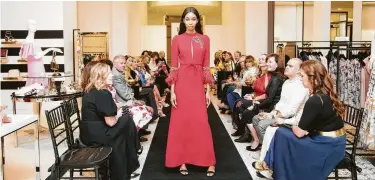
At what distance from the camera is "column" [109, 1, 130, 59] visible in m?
11.9

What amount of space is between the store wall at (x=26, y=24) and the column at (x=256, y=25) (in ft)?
15.7

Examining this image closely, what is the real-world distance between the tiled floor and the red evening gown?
49cm

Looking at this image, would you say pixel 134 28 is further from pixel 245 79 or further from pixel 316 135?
pixel 316 135

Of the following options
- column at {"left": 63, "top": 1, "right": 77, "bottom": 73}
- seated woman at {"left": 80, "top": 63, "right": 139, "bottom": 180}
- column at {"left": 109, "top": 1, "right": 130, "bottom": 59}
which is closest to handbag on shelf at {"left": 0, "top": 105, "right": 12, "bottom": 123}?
seated woman at {"left": 80, "top": 63, "right": 139, "bottom": 180}

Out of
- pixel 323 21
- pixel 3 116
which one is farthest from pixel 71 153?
pixel 323 21

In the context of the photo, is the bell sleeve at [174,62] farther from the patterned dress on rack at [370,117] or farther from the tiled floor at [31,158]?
the patterned dress on rack at [370,117]

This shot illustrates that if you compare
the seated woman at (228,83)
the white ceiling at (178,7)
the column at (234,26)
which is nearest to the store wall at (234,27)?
the column at (234,26)

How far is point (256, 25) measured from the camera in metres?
11.3

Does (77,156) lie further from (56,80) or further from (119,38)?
(119,38)

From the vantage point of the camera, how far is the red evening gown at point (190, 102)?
4.31 m

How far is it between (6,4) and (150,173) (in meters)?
5.74

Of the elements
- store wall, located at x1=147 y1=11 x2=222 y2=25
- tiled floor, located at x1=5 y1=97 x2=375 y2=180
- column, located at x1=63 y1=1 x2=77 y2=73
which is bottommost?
tiled floor, located at x1=5 y1=97 x2=375 y2=180

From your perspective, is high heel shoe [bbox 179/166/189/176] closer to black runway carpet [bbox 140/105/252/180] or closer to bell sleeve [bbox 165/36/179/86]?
black runway carpet [bbox 140/105/252/180]

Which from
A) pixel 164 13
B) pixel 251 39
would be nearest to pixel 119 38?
pixel 251 39
